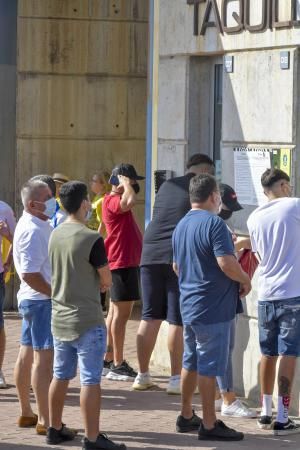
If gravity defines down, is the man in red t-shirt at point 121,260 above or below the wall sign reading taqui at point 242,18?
below

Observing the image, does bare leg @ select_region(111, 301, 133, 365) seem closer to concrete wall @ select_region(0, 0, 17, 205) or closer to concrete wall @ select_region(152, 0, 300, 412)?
concrete wall @ select_region(152, 0, 300, 412)

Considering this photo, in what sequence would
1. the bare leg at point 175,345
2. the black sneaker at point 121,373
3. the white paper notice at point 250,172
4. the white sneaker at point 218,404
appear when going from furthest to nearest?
the black sneaker at point 121,373 → the bare leg at point 175,345 → the white paper notice at point 250,172 → the white sneaker at point 218,404

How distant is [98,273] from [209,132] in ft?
12.1

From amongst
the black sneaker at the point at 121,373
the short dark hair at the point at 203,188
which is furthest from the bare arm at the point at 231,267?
the black sneaker at the point at 121,373


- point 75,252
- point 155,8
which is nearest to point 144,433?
point 75,252

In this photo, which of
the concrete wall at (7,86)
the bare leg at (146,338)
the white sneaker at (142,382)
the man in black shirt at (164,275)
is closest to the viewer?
the man in black shirt at (164,275)

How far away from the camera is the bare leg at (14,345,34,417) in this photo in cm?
945

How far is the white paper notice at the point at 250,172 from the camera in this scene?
1055 centimetres

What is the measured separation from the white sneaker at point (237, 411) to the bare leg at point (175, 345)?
0.93 m

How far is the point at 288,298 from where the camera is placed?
9.22m

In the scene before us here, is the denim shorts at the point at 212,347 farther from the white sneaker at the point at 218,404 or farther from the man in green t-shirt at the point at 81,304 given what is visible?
the white sneaker at the point at 218,404

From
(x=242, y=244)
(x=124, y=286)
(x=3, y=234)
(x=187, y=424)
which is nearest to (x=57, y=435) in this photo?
(x=187, y=424)

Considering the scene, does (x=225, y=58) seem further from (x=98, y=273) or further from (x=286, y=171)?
(x=98, y=273)

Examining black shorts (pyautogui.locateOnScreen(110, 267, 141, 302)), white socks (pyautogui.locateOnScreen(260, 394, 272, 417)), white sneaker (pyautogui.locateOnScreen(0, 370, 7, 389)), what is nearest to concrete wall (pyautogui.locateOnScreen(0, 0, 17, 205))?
black shorts (pyautogui.locateOnScreen(110, 267, 141, 302))
